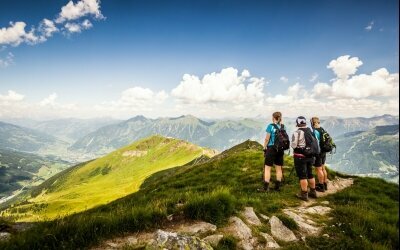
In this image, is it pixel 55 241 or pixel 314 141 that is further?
pixel 314 141

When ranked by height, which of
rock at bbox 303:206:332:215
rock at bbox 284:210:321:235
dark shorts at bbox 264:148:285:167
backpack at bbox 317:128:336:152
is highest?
backpack at bbox 317:128:336:152

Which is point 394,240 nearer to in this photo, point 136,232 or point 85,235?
point 136,232

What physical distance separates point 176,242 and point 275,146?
34.9ft

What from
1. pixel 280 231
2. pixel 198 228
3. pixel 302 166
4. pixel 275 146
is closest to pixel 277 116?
pixel 275 146

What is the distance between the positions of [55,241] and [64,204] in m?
155

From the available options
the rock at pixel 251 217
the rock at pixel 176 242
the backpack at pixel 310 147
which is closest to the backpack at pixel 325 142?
the backpack at pixel 310 147

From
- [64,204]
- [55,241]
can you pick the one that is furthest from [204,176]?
[64,204]

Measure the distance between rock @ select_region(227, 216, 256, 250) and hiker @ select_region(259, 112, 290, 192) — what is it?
7271mm

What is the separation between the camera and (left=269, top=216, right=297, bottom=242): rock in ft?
26.8

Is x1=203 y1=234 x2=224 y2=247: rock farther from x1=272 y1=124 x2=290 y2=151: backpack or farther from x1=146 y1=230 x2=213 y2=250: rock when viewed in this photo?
x1=272 y1=124 x2=290 y2=151: backpack

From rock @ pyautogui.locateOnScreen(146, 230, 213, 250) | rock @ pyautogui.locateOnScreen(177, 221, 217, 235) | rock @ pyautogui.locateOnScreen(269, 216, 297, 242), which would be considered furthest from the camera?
rock @ pyautogui.locateOnScreen(269, 216, 297, 242)

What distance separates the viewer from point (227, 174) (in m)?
24.6

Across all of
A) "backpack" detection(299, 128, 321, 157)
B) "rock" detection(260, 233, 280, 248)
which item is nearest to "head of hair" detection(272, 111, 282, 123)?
"backpack" detection(299, 128, 321, 157)

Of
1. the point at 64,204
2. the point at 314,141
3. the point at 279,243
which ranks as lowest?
the point at 64,204
